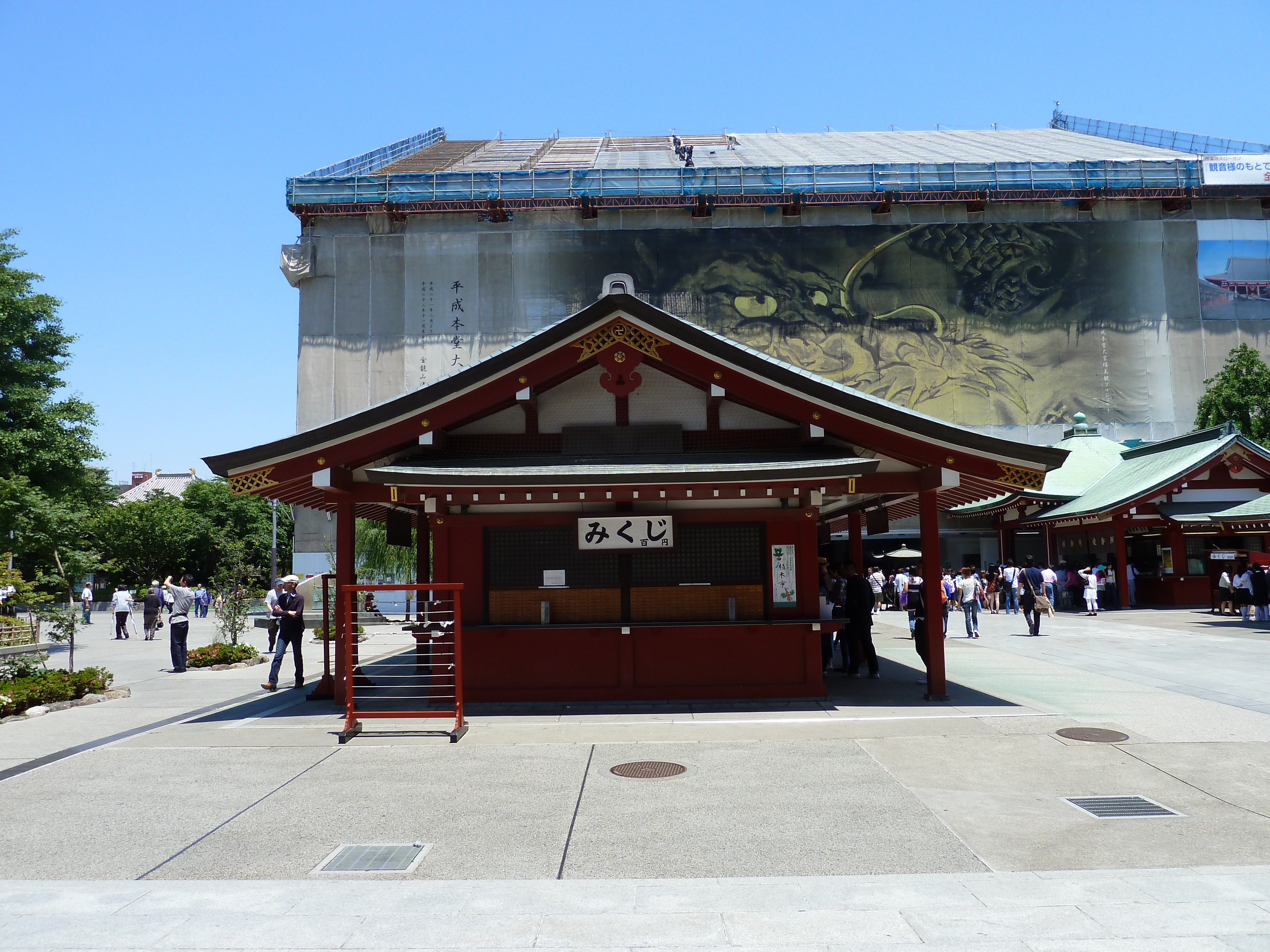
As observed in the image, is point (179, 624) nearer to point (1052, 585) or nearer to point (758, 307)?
point (1052, 585)

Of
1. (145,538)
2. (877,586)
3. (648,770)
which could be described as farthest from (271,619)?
(145,538)

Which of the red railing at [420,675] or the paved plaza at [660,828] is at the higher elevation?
the red railing at [420,675]

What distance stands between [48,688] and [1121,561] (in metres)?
32.1

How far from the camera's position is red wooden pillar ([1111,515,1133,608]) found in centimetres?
3195

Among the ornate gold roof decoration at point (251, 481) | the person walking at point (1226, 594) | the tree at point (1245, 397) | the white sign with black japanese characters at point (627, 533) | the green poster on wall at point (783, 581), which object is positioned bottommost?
the person walking at point (1226, 594)

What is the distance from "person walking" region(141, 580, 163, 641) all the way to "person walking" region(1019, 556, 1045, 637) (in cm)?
2355

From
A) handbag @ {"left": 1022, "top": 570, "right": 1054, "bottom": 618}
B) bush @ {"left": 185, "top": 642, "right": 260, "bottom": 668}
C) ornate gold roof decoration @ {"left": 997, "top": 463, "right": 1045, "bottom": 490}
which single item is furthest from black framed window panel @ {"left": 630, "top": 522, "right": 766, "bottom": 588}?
handbag @ {"left": 1022, "top": 570, "right": 1054, "bottom": 618}

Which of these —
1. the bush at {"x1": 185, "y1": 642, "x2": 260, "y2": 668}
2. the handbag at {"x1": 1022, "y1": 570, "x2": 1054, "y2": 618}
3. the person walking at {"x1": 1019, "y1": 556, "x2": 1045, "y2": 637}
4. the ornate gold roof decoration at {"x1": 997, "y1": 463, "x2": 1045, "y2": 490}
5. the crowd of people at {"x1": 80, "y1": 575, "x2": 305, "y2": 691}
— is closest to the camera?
the ornate gold roof decoration at {"x1": 997, "y1": 463, "x2": 1045, "y2": 490}

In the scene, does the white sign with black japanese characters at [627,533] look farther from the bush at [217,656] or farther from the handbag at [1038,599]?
the handbag at [1038,599]

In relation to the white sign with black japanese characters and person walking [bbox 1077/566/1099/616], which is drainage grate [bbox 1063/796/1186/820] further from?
person walking [bbox 1077/566/1099/616]

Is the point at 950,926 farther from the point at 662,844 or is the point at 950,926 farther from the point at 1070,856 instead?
the point at 662,844

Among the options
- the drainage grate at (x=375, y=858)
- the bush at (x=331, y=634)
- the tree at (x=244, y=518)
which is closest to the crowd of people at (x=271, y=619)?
the bush at (x=331, y=634)

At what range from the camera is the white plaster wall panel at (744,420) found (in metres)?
13.9

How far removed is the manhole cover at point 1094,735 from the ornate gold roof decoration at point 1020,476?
11.5 ft
